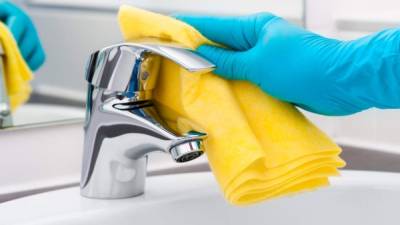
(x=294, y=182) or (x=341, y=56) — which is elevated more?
(x=341, y=56)

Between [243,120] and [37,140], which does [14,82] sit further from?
[243,120]

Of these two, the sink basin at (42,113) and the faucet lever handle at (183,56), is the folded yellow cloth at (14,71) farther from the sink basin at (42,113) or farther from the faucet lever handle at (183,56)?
the faucet lever handle at (183,56)

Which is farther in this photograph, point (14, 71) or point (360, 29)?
point (360, 29)

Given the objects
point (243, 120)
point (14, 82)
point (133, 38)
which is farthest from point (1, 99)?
point (243, 120)

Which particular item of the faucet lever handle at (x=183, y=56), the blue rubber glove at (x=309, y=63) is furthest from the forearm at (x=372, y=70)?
the faucet lever handle at (x=183, y=56)

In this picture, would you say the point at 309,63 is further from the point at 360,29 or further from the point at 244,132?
the point at 360,29

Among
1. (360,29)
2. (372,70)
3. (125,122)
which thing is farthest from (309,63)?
(360,29)

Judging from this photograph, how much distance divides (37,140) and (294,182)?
36 cm

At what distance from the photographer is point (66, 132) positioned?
0.97m

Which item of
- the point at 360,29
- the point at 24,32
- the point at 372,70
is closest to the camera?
the point at 372,70

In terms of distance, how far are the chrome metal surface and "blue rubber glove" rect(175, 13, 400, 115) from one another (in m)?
0.28

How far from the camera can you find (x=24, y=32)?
933mm

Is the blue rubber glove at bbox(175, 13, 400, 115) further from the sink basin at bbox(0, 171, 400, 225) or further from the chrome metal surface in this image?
the chrome metal surface

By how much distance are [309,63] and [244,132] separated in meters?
0.08
